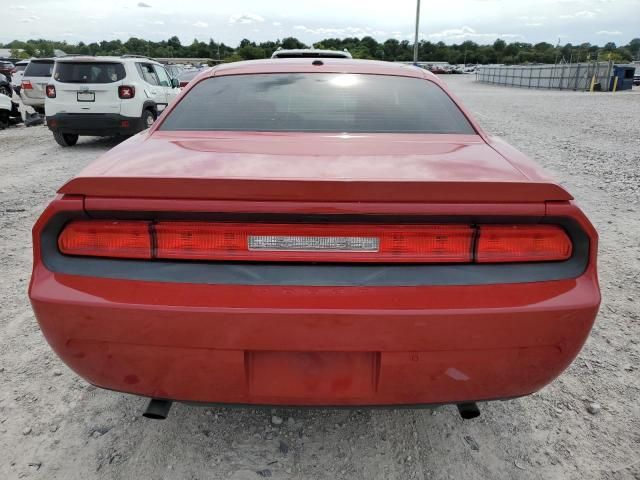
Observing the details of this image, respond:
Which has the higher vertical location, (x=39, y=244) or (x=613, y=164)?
(x=39, y=244)

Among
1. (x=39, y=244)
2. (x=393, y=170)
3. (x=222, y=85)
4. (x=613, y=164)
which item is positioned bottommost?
(x=613, y=164)

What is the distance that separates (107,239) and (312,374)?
0.84 metres

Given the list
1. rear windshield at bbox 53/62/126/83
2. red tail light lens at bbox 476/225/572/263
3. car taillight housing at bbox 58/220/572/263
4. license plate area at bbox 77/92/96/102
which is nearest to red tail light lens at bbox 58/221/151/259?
car taillight housing at bbox 58/220/572/263

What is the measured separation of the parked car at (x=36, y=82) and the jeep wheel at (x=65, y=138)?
5685mm

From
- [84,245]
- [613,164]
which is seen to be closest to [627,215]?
[613,164]

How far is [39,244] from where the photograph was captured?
1.76 m

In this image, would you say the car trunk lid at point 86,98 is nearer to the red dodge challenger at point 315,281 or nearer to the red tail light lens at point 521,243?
the red dodge challenger at point 315,281

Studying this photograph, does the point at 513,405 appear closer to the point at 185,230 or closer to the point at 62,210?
the point at 185,230

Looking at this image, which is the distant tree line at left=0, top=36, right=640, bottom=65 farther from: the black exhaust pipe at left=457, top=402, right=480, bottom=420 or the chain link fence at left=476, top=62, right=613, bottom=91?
the black exhaust pipe at left=457, top=402, right=480, bottom=420

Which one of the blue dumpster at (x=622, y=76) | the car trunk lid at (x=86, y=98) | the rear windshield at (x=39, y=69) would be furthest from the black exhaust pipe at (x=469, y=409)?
the blue dumpster at (x=622, y=76)

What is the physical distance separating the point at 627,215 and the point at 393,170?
498 cm

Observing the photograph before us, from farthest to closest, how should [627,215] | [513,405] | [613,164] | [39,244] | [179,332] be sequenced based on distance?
[613,164] → [627,215] → [513,405] → [39,244] → [179,332]

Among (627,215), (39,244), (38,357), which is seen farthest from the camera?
(627,215)

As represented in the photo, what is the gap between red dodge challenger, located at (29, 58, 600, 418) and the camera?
63.5 inches
